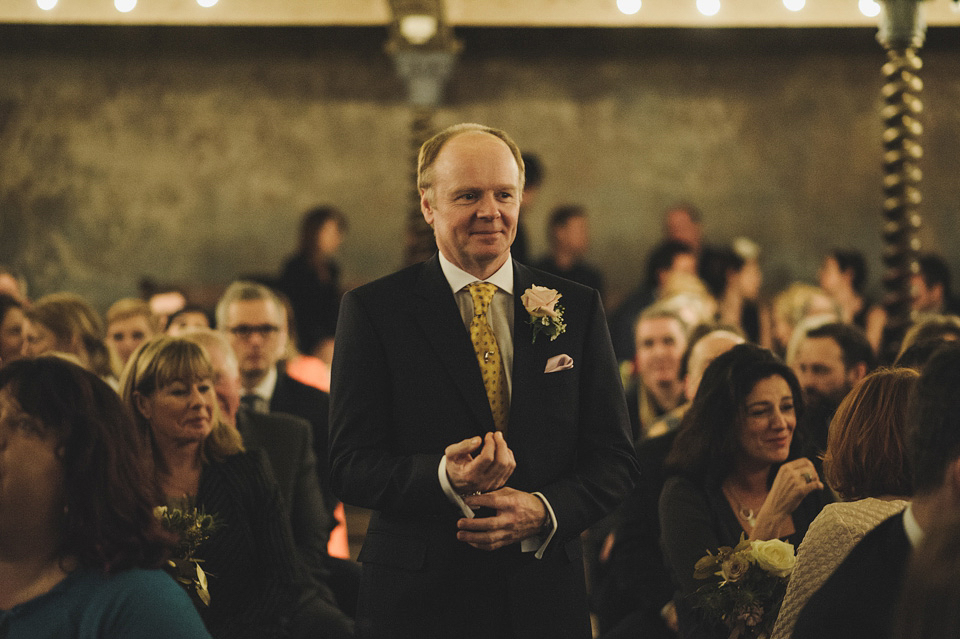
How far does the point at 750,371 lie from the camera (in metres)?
3.58

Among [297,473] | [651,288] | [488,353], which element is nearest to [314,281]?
[651,288]

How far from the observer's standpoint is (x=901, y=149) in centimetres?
654

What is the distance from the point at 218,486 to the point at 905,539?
7.61 feet

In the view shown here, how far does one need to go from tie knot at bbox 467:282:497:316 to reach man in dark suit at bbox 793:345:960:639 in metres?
1.00

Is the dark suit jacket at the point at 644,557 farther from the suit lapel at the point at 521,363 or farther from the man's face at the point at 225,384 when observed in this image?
the suit lapel at the point at 521,363

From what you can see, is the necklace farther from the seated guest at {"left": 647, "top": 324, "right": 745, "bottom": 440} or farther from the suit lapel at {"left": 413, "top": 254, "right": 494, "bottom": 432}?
the suit lapel at {"left": 413, "top": 254, "right": 494, "bottom": 432}

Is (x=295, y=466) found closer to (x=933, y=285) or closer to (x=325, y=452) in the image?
(x=325, y=452)

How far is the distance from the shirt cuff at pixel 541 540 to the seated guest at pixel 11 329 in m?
3.68

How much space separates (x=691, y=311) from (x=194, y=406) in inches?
142

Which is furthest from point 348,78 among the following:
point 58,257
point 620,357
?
point 620,357

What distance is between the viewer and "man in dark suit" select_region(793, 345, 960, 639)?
1.75 metres

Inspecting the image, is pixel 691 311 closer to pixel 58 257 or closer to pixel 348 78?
pixel 348 78

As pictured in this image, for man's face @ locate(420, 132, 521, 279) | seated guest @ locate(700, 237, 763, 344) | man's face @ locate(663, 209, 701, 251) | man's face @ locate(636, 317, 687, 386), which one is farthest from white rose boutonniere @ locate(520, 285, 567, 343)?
man's face @ locate(663, 209, 701, 251)

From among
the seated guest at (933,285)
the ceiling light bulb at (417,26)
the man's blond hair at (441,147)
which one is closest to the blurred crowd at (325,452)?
the man's blond hair at (441,147)
